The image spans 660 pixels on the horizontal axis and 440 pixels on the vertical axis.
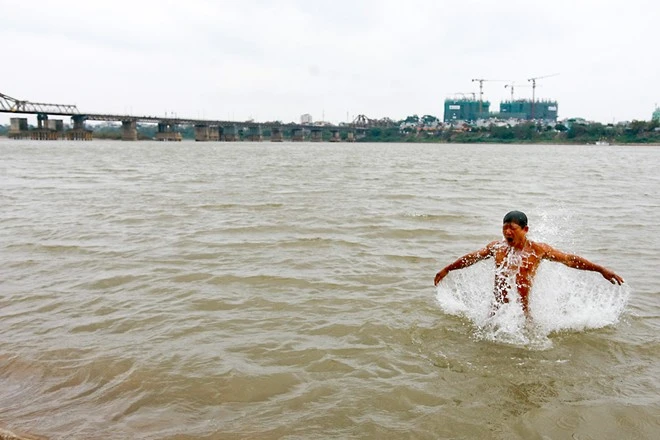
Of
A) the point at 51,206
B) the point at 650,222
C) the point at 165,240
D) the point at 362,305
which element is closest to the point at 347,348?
the point at 362,305

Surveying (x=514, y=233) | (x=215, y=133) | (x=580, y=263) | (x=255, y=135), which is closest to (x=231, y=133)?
(x=215, y=133)

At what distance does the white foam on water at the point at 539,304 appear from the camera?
19.9 feet

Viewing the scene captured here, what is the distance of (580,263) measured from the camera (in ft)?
19.1

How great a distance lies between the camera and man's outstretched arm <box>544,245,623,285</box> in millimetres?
5734

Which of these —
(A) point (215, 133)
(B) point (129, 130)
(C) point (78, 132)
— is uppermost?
(B) point (129, 130)

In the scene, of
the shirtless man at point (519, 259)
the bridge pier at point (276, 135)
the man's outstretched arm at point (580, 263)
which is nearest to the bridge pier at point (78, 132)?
the bridge pier at point (276, 135)

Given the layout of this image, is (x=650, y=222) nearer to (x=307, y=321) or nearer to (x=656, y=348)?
(x=656, y=348)

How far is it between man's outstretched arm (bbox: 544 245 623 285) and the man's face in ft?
1.33

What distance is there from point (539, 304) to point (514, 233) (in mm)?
1289

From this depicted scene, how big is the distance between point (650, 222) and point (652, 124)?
141 metres

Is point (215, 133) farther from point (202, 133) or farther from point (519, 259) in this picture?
point (519, 259)

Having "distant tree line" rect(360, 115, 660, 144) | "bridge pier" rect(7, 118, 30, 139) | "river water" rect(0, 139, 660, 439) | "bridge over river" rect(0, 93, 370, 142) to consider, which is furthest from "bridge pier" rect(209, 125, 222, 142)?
"river water" rect(0, 139, 660, 439)

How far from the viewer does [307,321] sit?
639 centimetres

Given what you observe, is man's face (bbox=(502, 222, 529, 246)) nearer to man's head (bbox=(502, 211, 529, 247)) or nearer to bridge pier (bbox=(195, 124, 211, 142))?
man's head (bbox=(502, 211, 529, 247))
